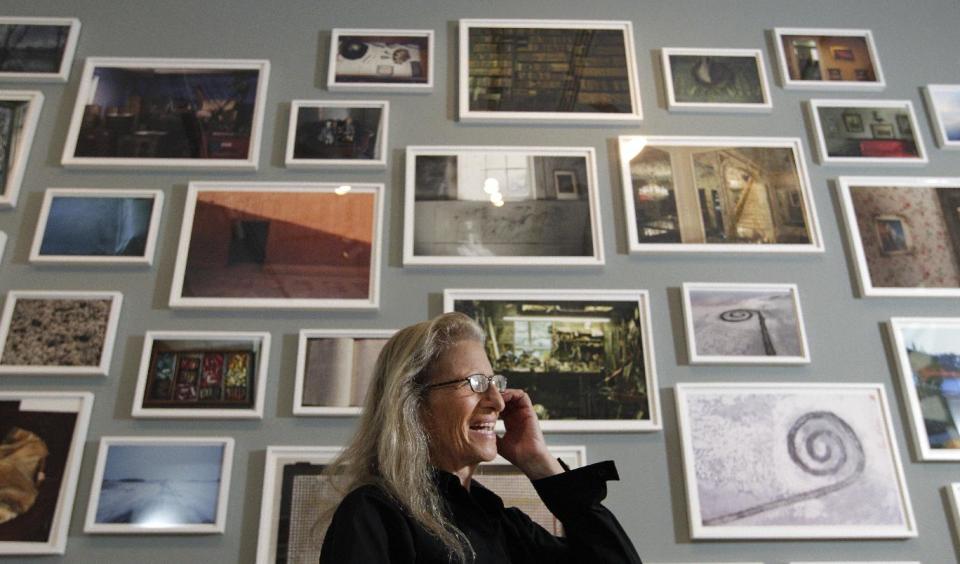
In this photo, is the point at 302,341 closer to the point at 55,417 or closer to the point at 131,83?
the point at 55,417

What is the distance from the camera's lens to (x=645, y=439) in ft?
7.77

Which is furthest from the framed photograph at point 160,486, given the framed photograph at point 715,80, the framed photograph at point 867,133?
the framed photograph at point 867,133

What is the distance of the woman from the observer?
61.1 inches

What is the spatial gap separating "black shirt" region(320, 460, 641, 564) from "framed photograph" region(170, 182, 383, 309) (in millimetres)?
879

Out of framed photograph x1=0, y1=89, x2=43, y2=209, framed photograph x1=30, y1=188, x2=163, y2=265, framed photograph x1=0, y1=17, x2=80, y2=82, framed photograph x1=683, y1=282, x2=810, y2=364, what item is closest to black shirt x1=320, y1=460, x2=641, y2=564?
framed photograph x1=683, y1=282, x2=810, y2=364

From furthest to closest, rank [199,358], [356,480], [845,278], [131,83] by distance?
[131,83], [845,278], [199,358], [356,480]

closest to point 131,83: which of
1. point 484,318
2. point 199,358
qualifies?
point 199,358

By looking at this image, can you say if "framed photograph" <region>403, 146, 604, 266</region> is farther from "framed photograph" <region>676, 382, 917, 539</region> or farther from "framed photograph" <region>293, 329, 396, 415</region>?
"framed photograph" <region>676, 382, 917, 539</region>

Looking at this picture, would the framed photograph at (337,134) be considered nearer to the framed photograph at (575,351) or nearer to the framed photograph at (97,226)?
the framed photograph at (97,226)

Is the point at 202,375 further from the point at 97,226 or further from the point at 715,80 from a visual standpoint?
the point at 715,80

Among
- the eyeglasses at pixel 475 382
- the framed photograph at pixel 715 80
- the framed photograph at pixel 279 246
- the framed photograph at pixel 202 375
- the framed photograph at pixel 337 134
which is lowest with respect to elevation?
the eyeglasses at pixel 475 382

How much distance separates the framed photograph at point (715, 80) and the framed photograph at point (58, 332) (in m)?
2.09

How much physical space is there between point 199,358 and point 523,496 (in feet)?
3.55

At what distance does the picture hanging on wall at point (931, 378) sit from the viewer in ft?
7.84
